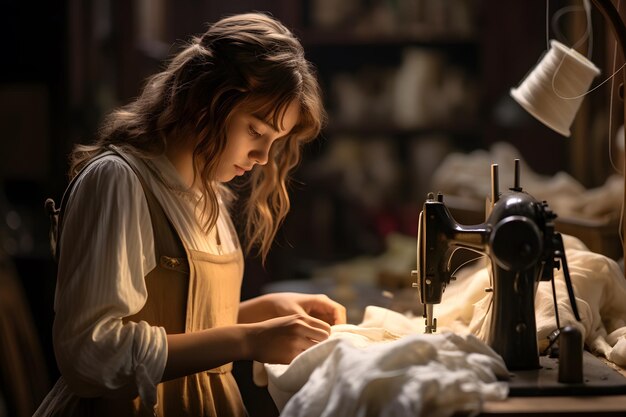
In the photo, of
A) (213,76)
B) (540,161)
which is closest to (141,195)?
(213,76)

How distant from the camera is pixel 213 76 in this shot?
173 centimetres

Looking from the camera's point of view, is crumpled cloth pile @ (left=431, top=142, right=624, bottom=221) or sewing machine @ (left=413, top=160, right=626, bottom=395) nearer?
sewing machine @ (left=413, top=160, right=626, bottom=395)

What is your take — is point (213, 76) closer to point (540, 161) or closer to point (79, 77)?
point (79, 77)

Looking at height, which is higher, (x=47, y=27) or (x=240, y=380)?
(x=47, y=27)

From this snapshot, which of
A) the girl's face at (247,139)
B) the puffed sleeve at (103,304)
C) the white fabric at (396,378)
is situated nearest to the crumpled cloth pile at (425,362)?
the white fabric at (396,378)

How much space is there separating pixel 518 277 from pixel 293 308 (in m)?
0.61

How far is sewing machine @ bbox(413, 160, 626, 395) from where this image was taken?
4.71ft

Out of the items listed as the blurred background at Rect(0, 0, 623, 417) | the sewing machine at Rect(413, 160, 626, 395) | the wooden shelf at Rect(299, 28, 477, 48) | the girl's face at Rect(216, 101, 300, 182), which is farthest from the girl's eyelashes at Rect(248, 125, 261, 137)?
the wooden shelf at Rect(299, 28, 477, 48)

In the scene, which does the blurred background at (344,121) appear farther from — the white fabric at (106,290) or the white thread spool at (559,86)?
the white fabric at (106,290)

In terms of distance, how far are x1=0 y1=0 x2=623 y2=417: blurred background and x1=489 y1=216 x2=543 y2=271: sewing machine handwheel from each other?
142 cm

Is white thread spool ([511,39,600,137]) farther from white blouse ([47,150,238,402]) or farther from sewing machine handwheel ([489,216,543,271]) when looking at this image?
white blouse ([47,150,238,402])

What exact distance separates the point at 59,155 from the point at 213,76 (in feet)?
7.54

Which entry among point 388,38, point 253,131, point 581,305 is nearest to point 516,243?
point 581,305

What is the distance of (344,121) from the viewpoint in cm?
483
